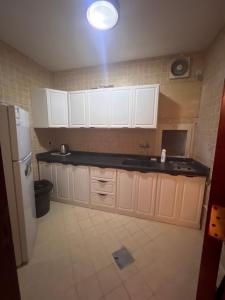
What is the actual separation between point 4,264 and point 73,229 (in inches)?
60.5

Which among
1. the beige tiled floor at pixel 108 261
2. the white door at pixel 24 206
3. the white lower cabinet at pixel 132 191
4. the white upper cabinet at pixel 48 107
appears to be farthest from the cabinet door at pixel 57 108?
the beige tiled floor at pixel 108 261

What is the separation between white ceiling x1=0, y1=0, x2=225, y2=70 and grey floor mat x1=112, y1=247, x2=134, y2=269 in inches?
104

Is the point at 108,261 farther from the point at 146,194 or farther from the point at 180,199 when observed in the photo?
the point at 180,199

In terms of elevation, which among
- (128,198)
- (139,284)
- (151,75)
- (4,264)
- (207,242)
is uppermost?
(151,75)

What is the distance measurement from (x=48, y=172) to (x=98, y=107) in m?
1.51

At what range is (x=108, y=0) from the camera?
124 cm

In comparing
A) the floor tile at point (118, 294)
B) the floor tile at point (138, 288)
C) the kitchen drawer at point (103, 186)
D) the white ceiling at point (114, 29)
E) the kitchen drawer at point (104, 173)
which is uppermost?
the white ceiling at point (114, 29)

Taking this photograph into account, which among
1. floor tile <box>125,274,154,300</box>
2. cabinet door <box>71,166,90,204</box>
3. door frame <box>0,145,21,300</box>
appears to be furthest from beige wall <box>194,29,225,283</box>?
door frame <box>0,145,21,300</box>

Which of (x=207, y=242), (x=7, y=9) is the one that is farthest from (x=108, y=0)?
(x=207, y=242)

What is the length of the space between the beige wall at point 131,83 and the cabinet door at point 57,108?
0.40m

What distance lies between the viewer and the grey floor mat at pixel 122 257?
1.53 m

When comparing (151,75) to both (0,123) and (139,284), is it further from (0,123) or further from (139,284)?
(139,284)

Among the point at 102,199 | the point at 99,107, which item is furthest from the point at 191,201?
the point at 99,107

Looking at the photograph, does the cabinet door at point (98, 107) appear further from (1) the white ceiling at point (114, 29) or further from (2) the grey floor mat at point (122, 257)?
(2) the grey floor mat at point (122, 257)
